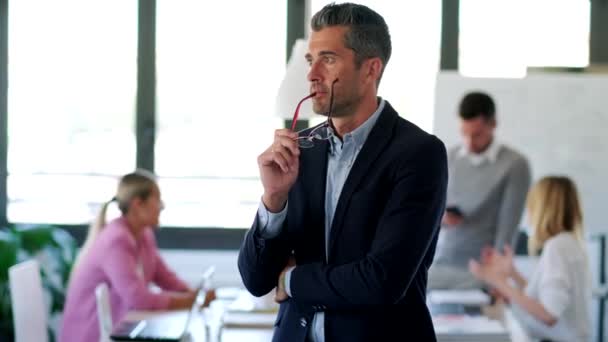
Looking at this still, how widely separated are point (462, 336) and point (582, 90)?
2.62 m

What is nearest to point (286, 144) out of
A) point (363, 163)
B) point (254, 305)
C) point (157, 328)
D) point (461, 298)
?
point (363, 163)

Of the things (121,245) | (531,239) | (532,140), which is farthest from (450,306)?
(532,140)

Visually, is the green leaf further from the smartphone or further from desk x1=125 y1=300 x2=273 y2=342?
the smartphone

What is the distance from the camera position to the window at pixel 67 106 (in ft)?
17.0

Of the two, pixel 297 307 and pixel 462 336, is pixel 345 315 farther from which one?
pixel 462 336

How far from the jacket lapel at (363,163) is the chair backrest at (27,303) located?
1.96 meters

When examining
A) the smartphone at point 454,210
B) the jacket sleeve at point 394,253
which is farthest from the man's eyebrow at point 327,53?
the smartphone at point 454,210

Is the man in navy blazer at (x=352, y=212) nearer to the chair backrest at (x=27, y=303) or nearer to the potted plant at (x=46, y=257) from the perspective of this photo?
the chair backrest at (x=27, y=303)

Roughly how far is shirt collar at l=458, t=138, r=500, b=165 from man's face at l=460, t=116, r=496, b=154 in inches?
0.9

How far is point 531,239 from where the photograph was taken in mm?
3564

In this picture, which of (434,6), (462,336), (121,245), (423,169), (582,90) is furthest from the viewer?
(434,6)

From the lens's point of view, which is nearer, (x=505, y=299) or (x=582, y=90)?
(x=505, y=299)

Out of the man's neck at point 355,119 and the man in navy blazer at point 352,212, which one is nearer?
the man in navy blazer at point 352,212

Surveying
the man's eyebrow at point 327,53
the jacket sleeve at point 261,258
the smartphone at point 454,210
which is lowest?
the smartphone at point 454,210
